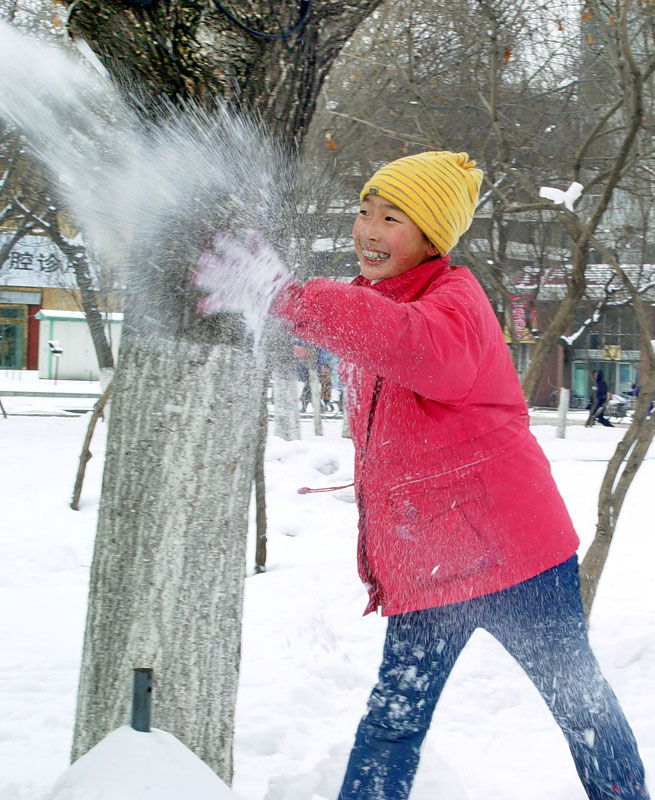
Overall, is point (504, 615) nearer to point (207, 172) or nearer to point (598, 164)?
point (207, 172)

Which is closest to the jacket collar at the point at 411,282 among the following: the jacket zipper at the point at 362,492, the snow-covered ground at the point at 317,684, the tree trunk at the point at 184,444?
the jacket zipper at the point at 362,492

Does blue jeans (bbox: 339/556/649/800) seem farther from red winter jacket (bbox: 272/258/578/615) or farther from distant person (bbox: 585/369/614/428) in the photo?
distant person (bbox: 585/369/614/428)

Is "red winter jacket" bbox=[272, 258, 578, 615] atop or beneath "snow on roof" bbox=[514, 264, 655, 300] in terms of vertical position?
beneath

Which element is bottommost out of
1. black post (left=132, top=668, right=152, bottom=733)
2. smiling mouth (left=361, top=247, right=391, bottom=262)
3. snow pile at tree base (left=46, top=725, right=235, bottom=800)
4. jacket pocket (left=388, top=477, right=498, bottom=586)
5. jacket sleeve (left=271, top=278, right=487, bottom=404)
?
snow pile at tree base (left=46, top=725, right=235, bottom=800)

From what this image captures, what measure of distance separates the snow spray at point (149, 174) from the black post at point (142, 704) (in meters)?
0.71

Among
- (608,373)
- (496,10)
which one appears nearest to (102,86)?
(496,10)

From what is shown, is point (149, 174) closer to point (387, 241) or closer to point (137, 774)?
point (387, 241)

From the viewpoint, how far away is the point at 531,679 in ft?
5.90

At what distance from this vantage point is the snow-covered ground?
8.30ft

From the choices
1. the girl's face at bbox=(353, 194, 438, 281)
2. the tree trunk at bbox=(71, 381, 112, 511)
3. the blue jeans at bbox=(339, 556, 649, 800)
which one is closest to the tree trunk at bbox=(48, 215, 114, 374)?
the tree trunk at bbox=(71, 381, 112, 511)

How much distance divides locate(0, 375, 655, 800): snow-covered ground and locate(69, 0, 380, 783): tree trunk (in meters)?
0.35

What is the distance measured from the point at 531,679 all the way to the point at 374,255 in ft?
3.27

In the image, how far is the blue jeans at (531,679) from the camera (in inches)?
68.8

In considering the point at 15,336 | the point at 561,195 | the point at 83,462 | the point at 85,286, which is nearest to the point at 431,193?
the point at 561,195
